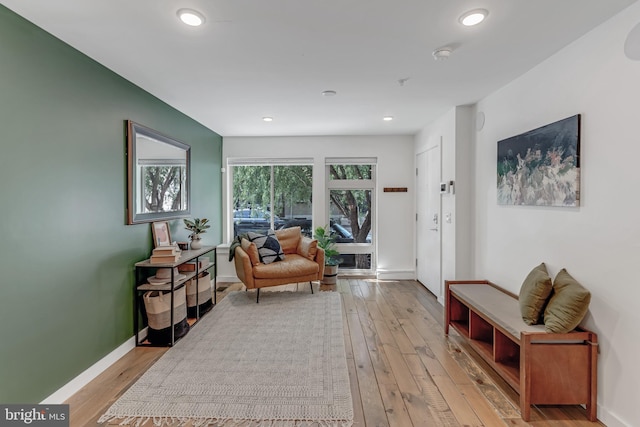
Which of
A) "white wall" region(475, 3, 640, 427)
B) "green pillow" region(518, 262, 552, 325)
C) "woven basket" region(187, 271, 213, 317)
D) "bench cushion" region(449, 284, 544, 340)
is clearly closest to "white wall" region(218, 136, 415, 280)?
"woven basket" region(187, 271, 213, 317)

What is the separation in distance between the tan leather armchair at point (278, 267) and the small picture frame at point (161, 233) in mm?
900

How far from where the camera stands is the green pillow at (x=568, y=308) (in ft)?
5.92

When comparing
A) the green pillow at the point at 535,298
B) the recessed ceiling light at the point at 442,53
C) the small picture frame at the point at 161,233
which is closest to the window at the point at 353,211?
the small picture frame at the point at 161,233

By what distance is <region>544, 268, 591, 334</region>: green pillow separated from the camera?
180 cm

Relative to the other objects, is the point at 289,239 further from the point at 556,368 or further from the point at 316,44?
the point at 556,368

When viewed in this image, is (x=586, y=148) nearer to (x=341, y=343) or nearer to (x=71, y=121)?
(x=341, y=343)

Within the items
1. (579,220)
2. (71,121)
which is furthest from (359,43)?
(71,121)

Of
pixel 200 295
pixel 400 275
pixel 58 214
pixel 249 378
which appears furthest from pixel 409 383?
pixel 400 275

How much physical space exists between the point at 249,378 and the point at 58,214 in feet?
5.55

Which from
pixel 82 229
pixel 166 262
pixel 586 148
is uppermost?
pixel 586 148

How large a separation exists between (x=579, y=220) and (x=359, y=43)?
1833 mm

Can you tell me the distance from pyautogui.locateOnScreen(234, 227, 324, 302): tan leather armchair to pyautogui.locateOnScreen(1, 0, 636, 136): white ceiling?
1.80m

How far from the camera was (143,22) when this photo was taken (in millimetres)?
1813

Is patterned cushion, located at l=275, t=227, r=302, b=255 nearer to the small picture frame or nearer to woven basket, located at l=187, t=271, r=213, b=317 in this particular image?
woven basket, located at l=187, t=271, r=213, b=317
